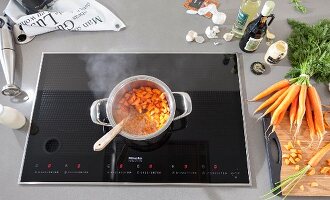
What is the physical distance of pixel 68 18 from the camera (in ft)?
3.41

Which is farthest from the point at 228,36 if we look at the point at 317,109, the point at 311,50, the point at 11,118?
the point at 11,118

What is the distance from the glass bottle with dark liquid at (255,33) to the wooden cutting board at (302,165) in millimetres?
272

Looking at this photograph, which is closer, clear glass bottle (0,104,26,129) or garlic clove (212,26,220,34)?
clear glass bottle (0,104,26,129)

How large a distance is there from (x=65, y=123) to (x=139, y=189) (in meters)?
0.32

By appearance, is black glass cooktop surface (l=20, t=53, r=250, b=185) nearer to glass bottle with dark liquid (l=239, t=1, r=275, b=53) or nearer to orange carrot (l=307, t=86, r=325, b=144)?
glass bottle with dark liquid (l=239, t=1, r=275, b=53)

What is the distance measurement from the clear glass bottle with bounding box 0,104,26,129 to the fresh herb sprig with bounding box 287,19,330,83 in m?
0.88

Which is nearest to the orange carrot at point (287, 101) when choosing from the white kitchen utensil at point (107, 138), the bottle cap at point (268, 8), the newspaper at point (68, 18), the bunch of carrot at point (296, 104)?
the bunch of carrot at point (296, 104)

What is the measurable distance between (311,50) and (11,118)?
38.6 inches

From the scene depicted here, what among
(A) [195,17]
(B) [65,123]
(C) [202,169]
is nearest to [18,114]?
(B) [65,123]

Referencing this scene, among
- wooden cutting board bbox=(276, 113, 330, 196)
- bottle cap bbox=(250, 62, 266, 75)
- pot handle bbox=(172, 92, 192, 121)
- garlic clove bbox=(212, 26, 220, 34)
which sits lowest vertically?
wooden cutting board bbox=(276, 113, 330, 196)

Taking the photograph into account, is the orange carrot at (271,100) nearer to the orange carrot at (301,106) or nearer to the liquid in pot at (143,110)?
the orange carrot at (301,106)

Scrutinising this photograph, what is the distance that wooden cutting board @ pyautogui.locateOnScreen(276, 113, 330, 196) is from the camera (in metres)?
0.81

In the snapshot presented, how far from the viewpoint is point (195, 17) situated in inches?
42.9

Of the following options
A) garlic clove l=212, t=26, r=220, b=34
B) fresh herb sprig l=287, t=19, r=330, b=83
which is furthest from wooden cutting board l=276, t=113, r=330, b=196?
garlic clove l=212, t=26, r=220, b=34
